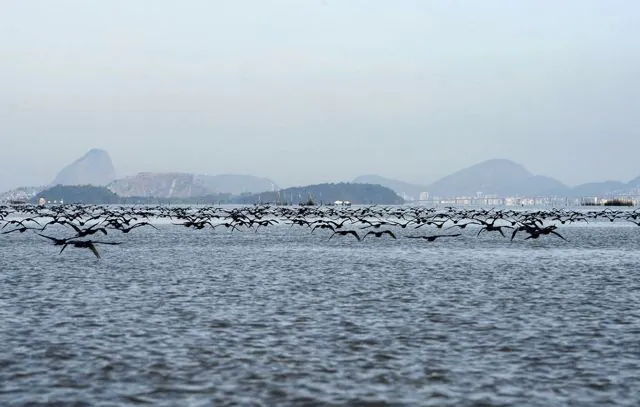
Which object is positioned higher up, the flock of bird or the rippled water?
the flock of bird

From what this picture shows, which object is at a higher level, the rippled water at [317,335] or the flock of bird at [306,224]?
the flock of bird at [306,224]

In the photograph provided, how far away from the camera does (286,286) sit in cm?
2722

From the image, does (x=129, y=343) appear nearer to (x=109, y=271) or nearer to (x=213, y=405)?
(x=213, y=405)

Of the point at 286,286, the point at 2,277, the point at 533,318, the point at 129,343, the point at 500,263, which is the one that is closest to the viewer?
the point at 129,343

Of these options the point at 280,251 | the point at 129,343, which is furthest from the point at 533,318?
the point at 280,251

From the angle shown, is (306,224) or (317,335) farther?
(306,224)

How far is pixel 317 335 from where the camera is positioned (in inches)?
680

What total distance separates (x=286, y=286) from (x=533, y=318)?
948cm

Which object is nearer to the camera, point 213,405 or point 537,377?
point 213,405

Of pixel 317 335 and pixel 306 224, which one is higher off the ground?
pixel 306 224

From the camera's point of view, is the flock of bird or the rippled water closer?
the rippled water

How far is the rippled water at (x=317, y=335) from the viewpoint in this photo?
492 inches

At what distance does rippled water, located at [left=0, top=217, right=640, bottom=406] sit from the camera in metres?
12.5

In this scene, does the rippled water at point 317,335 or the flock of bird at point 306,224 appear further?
the flock of bird at point 306,224
